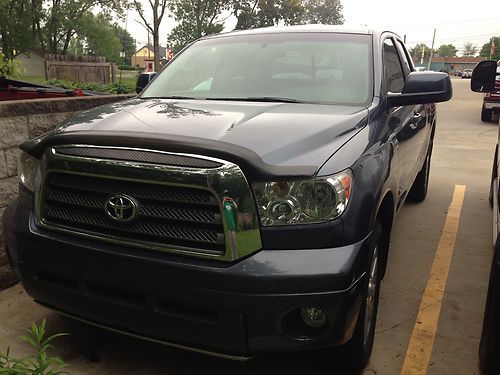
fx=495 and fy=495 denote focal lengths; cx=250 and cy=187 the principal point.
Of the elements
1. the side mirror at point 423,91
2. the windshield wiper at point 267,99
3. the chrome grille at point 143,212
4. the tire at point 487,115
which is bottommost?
the tire at point 487,115

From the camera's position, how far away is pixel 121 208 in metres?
2.23

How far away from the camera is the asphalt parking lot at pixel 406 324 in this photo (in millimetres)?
2703

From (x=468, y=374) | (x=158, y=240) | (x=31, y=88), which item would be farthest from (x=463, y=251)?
(x=31, y=88)

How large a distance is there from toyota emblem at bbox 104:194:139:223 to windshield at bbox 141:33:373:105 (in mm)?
1219

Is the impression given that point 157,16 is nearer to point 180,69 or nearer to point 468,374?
point 180,69

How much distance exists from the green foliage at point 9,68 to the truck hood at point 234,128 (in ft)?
12.5

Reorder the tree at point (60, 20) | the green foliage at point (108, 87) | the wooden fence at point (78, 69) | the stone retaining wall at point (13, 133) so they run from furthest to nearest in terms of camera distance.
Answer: the tree at point (60, 20), the wooden fence at point (78, 69), the green foliage at point (108, 87), the stone retaining wall at point (13, 133)

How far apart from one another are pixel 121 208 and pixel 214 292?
22.6 inches

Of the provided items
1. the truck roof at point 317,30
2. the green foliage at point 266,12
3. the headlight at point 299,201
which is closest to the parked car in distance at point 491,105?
the truck roof at point 317,30

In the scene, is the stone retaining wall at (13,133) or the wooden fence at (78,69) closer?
the stone retaining wall at (13,133)

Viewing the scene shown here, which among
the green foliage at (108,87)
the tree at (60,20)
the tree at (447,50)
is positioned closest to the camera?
the green foliage at (108,87)

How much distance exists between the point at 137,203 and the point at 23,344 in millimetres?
1347

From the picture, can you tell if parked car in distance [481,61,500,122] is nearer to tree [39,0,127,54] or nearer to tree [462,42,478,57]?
tree [39,0,127,54]

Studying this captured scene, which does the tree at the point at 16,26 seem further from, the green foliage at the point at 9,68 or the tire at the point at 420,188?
the tire at the point at 420,188
